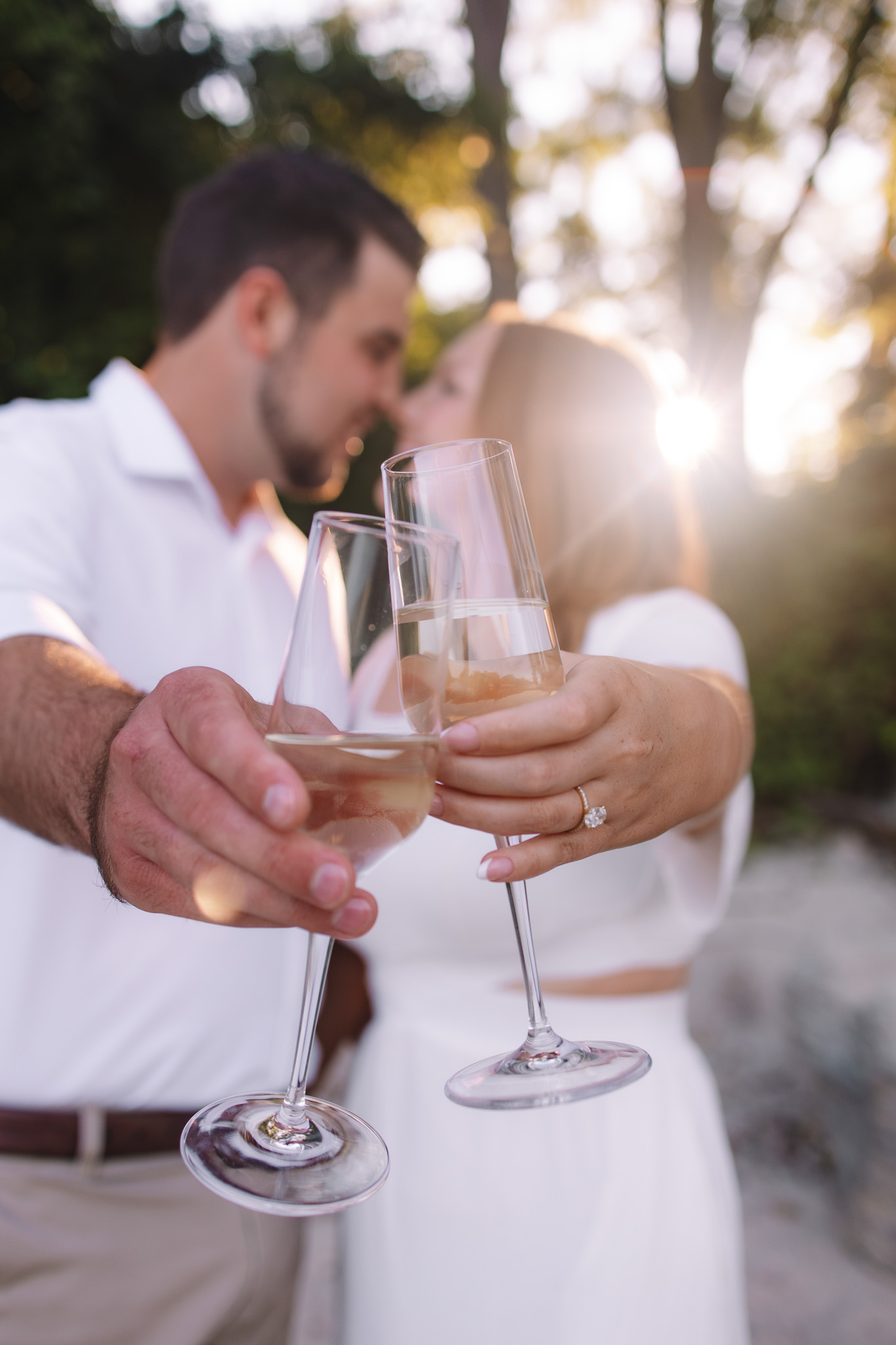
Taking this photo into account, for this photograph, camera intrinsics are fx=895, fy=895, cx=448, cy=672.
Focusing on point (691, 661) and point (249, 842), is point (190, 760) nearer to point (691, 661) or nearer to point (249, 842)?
point (249, 842)

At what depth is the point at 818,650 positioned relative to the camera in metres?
7.67

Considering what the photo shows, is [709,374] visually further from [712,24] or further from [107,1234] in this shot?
[107,1234]

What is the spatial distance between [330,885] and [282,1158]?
0.44 meters

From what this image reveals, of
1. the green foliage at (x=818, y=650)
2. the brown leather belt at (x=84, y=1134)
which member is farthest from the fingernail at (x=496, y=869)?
the green foliage at (x=818, y=650)

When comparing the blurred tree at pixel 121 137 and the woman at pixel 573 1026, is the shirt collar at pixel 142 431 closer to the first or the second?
the woman at pixel 573 1026

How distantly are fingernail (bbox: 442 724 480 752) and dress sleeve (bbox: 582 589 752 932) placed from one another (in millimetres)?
896

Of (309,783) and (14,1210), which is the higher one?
(309,783)

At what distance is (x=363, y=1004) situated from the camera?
2.55m

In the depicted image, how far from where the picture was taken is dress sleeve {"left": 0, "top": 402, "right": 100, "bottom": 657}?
1.36m

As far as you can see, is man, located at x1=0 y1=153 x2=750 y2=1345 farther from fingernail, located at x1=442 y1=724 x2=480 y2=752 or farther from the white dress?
the white dress

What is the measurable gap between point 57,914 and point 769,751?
22.3 feet

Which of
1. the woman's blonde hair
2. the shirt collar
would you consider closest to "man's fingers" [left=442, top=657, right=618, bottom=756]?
the woman's blonde hair

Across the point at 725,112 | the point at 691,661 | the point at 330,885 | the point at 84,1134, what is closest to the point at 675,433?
the point at 691,661

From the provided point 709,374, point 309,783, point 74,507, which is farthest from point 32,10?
point 709,374
